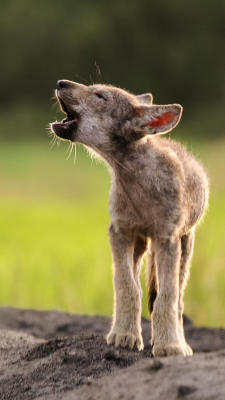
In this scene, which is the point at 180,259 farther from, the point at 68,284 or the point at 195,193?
the point at 68,284

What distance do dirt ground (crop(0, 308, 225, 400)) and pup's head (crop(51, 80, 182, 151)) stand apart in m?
1.59

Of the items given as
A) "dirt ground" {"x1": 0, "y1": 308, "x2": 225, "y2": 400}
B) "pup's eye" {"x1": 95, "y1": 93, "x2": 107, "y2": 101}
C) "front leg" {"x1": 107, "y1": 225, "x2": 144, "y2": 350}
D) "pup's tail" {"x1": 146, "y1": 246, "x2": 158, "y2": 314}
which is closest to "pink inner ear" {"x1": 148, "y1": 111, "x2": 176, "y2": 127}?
"pup's eye" {"x1": 95, "y1": 93, "x2": 107, "y2": 101}

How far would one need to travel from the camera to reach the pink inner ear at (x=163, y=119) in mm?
6516

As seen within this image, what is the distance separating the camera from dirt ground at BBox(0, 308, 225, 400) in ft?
17.2

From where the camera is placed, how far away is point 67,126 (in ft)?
22.0

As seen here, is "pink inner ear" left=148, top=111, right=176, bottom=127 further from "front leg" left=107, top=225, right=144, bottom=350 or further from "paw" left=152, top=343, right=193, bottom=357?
"paw" left=152, top=343, right=193, bottom=357

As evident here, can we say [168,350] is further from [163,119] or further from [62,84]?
[62,84]

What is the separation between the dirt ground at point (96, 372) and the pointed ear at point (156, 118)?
5.41ft

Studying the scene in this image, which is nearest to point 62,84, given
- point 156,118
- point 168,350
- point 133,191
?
point 156,118

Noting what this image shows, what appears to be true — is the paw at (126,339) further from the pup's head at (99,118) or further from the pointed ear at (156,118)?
the pointed ear at (156,118)

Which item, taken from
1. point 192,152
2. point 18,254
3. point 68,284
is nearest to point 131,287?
point 192,152

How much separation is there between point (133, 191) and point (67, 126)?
70 cm

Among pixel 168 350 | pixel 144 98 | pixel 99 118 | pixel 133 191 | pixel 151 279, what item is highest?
pixel 144 98

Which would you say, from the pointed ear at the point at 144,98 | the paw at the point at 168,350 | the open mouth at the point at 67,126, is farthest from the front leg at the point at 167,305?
the pointed ear at the point at 144,98
